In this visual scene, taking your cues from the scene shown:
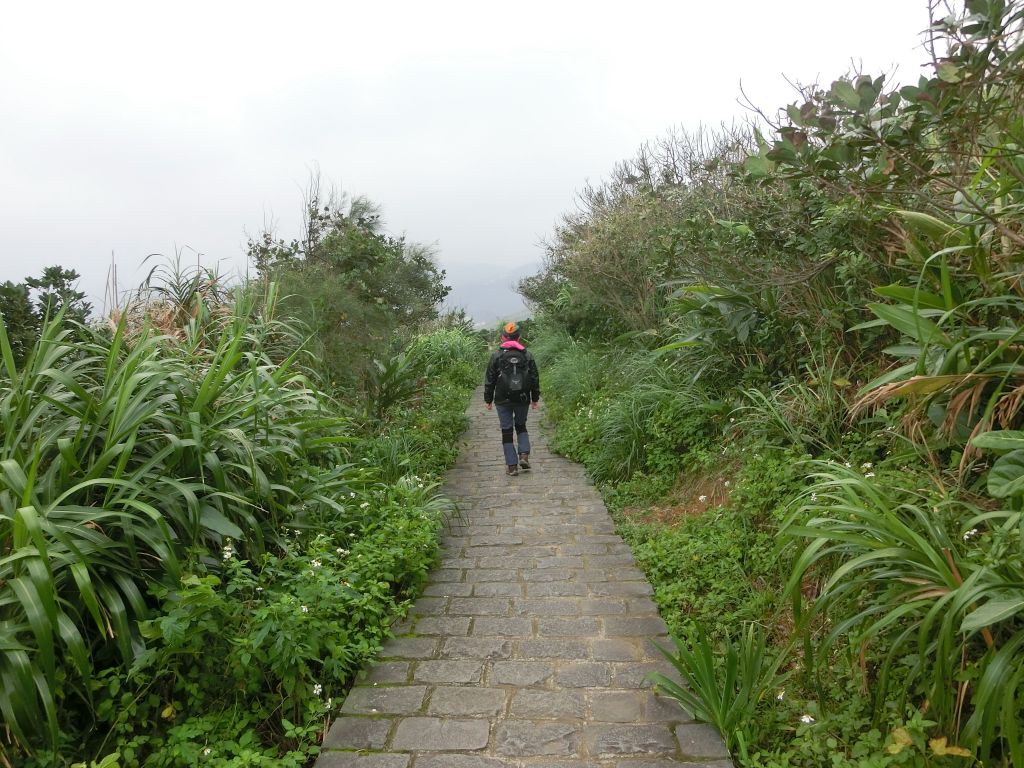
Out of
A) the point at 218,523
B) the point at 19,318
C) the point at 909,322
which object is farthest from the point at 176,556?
the point at 909,322

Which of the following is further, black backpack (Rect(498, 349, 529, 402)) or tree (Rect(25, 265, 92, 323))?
black backpack (Rect(498, 349, 529, 402))

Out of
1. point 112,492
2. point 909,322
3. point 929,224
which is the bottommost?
point 112,492

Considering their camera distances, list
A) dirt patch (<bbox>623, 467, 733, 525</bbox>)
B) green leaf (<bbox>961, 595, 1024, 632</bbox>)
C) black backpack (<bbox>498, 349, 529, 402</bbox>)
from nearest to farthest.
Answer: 1. green leaf (<bbox>961, 595, 1024, 632</bbox>)
2. dirt patch (<bbox>623, 467, 733, 525</bbox>)
3. black backpack (<bbox>498, 349, 529, 402</bbox>)

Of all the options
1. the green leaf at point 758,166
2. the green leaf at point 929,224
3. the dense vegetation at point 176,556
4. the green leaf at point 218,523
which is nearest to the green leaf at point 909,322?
the green leaf at point 929,224

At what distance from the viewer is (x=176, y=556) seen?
2.74 meters

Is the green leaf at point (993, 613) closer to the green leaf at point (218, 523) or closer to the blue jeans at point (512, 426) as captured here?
the green leaf at point (218, 523)

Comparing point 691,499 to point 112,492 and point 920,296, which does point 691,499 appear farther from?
point 112,492

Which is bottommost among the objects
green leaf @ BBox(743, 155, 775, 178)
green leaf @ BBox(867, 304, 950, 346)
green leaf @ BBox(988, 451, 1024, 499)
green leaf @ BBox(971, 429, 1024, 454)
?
green leaf @ BBox(988, 451, 1024, 499)

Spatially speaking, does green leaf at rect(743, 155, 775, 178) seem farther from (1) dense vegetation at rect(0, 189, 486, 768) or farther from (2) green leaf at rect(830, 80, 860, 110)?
(1) dense vegetation at rect(0, 189, 486, 768)

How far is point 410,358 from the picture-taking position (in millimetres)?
7344

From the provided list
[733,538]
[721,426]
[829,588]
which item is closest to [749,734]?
[829,588]

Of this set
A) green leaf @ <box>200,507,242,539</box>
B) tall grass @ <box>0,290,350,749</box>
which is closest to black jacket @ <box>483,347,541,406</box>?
tall grass @ <box>0,290,350,749</box>

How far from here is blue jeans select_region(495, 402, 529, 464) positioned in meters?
6.84

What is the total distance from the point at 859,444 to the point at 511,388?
11.7 ft
